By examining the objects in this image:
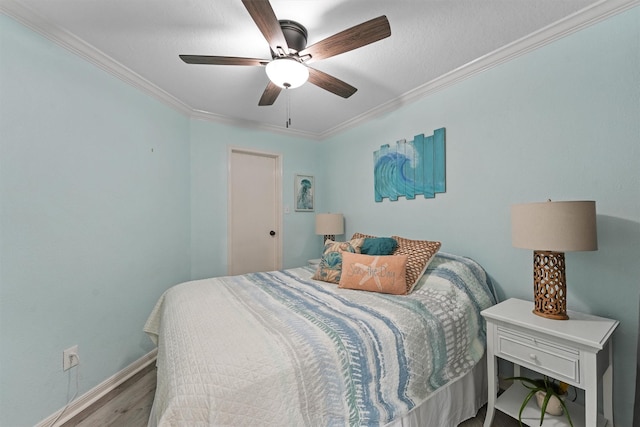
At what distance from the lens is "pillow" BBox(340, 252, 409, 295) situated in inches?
66.7

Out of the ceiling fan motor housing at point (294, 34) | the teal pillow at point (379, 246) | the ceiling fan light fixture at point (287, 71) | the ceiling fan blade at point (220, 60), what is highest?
the ceiling fan motor housing at point (294, 34)

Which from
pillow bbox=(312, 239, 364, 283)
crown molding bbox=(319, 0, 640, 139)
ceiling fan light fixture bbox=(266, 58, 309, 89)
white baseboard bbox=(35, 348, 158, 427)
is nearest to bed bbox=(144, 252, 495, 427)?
pillow bbox=(312, 239, 364, 283)

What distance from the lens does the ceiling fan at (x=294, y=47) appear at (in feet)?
4.25

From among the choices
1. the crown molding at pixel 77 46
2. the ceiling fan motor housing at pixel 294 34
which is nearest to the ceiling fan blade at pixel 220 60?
the ceiling fan motor housing at pixel 294 34

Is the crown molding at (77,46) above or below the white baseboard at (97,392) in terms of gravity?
above

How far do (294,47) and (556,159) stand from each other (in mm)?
1807

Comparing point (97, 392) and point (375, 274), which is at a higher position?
point (375, 274)

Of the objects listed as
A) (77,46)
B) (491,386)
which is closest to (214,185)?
(77,46)

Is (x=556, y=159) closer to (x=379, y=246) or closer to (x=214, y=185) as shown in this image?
(x=379, y=246)

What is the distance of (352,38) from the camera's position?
1377 mm

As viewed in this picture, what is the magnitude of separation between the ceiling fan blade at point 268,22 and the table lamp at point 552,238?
62.9 inches

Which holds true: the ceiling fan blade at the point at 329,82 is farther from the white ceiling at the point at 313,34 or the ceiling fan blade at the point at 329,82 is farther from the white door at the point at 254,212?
the white door at the point at 254,212

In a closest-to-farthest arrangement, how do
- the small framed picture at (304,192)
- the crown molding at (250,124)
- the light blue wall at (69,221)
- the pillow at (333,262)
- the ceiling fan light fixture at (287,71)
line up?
the light blue wall at (69,221)
the ceiling fan light fixture at (287,71)
the pillow at (333,262)
the crown molding at (250,124)
the small framed picture at (304,192)

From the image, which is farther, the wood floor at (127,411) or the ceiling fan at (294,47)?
the wood floor at (127,411)
